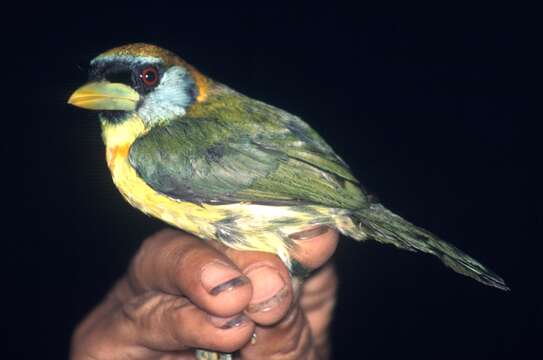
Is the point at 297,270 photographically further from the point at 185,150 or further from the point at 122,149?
the point at 122,149

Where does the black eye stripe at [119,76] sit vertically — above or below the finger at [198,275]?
above

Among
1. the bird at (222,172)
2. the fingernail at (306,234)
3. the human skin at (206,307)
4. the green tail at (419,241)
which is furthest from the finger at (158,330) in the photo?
the green tail at (419,241)

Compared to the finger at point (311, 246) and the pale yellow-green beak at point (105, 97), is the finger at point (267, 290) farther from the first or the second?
the pale yellow-green beak at point (105, 97)

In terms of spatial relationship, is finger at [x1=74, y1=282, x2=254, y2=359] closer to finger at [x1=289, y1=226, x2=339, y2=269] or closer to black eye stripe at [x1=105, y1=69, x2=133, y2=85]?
finger at [x1=289, y1=226, x2=339, y2=269]

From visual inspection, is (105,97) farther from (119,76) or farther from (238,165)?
(238,165)

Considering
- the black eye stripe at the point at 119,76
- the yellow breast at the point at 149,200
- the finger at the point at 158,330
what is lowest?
the finger at the point at 158,330

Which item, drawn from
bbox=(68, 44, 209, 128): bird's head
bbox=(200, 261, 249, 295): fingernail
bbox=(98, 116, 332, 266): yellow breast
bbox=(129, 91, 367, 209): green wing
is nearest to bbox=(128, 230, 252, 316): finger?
bbox=(200, 261, 249, 295): fingernail

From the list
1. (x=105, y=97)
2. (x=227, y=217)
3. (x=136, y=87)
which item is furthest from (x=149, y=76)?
(x=227, y=217)
